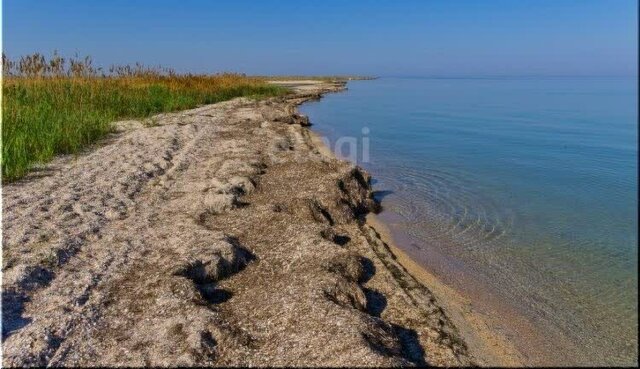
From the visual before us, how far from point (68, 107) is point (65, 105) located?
8cm

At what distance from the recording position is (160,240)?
4551 millimetres

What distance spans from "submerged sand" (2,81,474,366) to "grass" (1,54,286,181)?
713 mm

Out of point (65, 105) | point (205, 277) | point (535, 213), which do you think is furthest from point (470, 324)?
point (65, 105)

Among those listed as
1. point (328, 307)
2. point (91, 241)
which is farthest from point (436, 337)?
point (91, 241)

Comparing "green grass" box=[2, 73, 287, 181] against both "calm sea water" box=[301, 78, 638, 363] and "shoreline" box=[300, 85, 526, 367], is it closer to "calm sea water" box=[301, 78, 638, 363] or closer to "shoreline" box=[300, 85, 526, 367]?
"shoreline" box=[300, 85, 526, 367]

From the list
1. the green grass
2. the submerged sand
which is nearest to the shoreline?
the submerged sand

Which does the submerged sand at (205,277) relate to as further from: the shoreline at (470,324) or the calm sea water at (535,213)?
the calm sea water at (535,213)

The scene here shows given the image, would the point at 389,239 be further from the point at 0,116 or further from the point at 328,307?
the point at 0,116

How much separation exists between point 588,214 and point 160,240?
227 inches

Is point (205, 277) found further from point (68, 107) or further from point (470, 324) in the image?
point (68, 107)

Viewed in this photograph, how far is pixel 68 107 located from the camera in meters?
11.5

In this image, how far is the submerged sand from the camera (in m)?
2.88

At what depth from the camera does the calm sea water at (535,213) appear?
13.2ft

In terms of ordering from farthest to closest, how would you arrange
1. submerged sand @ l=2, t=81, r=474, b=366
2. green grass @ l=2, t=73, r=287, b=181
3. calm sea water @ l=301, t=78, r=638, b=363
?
1. green grass @ l=2, t=73, r=287, b=181
2. calm sea water @ l=301, t=78, r=638, b=363
3. submerged sand @ l=2, t=81, r=474, b=366
